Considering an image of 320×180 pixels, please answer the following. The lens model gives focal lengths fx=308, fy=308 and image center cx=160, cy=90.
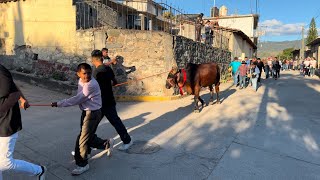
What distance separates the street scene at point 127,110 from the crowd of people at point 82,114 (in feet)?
0.05

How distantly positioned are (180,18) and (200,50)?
A: 6.76 feet

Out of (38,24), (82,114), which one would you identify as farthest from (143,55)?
(82,114)

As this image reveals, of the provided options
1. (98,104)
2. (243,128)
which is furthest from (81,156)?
(243,128)

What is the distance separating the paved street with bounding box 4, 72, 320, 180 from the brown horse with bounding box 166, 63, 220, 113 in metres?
0.64

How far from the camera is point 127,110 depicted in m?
8.94

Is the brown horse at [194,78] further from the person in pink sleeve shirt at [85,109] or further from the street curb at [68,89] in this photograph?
the person in pink sleeve shirt at [85,109]

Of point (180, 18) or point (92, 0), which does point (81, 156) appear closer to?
point (92, 0)

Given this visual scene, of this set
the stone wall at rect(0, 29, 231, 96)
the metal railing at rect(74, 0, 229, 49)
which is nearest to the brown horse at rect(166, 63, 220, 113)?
the stone wall at rect(0, 29, 231, 96)

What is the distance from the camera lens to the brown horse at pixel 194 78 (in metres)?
8.49

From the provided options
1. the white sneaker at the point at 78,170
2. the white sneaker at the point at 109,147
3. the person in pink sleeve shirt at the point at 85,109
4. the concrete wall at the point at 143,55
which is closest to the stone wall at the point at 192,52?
the concrete wall at the point at 143,55

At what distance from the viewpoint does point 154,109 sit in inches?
356

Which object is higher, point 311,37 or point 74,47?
point 311,37

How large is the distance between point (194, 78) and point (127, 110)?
2150 millimetres

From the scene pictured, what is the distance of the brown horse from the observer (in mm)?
8492
